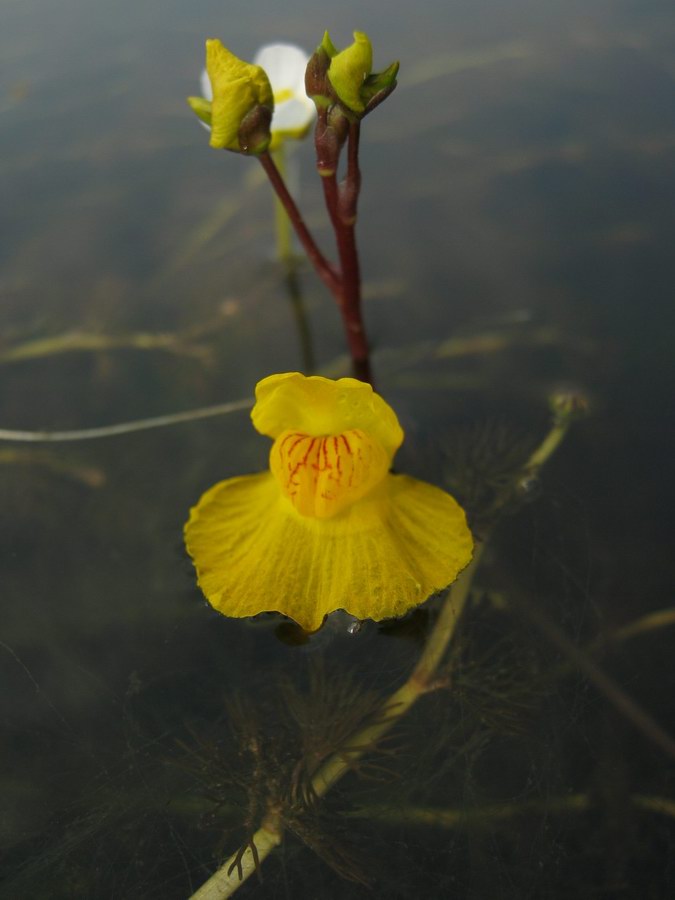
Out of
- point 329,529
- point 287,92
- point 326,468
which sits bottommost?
point 329,529

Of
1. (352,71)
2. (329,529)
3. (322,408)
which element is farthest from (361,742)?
(352,71)

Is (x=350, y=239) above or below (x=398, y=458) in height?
above

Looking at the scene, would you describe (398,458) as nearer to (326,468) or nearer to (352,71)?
(326,468)

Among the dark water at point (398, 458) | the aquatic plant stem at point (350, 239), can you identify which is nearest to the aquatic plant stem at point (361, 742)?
the dark water at point (398, 458)

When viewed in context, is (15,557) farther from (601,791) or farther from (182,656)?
(601,791)

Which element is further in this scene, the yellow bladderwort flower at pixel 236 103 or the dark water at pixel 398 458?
the yellow bladderwort flower at pixel 236 103

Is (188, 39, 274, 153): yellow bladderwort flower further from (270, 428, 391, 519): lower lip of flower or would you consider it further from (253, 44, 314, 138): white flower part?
(270, 428, 391, 519): lower lip of flower

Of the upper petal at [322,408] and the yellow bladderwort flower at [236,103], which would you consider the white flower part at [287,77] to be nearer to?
the yellow bladderwort flower at [236,103]
